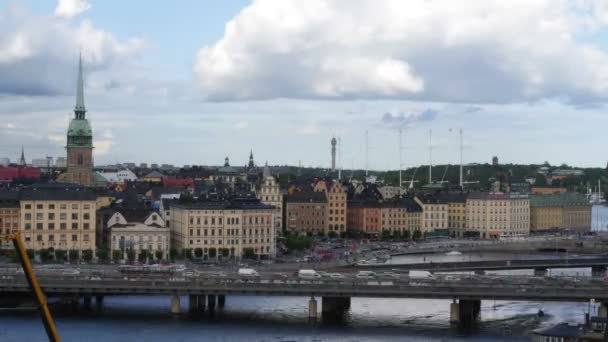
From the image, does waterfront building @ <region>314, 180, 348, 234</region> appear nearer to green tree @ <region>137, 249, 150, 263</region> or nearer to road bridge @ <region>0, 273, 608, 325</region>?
green tree @ <region>137, 249, 150, 263</region>

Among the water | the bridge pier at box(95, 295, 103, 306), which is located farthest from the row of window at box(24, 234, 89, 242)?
the bridge pier at box(95, 295, 103, 306)

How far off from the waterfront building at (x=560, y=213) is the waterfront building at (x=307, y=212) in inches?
1374

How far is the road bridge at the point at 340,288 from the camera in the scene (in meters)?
65.2

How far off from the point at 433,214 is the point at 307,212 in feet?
56.7

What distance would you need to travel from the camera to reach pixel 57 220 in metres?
97.2

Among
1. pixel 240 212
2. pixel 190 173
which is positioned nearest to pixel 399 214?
pixel 240 212

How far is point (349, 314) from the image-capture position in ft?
224

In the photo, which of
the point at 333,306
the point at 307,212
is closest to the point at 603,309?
the point at 333,306

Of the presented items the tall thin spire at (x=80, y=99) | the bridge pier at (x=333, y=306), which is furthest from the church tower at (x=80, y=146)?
the bridge pier at (x=333, y=306)

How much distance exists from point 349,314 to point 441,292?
5731 mm

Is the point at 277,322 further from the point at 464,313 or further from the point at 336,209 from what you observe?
the point at 336,209

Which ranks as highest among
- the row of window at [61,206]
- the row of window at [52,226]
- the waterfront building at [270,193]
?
the waterfront building at [270,193]

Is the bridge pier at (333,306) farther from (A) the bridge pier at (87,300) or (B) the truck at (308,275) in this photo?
(A) the bridge pier at (87,300)

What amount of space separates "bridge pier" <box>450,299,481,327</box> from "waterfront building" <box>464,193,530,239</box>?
7842cm
